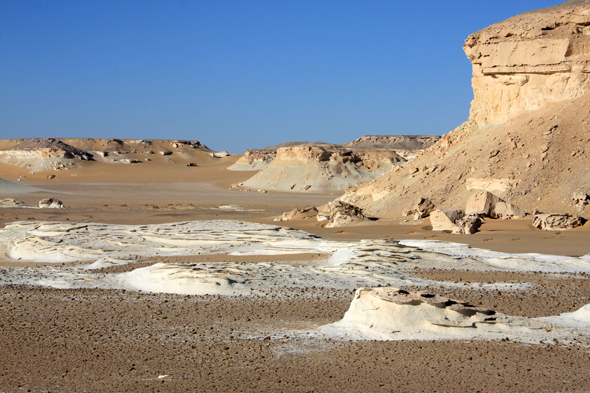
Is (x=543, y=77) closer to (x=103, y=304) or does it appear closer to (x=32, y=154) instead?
(x=103, y=304)

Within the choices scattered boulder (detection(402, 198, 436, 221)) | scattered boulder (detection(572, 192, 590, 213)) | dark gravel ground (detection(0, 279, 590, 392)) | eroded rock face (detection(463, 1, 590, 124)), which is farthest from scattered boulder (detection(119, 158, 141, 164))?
dark gravel ground (detection(0, 279, 590, 392))

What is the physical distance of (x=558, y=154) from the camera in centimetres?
1756

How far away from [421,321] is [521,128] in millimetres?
15182

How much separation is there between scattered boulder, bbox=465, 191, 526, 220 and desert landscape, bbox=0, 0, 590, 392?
0.16ft

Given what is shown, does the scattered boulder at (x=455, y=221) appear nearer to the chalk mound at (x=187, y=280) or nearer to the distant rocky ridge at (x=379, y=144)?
the chalk mound at (x=187, y=280)

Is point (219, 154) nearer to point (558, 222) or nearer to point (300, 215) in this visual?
point (300, 215)

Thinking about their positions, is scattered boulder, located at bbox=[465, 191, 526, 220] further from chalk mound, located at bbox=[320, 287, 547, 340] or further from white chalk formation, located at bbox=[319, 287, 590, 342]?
chalk mound, located at bbox=[320, 287, 547, 340]

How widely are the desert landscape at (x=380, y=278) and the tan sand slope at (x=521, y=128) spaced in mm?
54

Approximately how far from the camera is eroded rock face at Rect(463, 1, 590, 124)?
18.6 metres

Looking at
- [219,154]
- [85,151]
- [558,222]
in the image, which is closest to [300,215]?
[558,222]

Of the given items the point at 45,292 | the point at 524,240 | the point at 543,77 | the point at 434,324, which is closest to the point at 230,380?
the point at 434,324

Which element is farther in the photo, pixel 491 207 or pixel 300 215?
pixel 300 215

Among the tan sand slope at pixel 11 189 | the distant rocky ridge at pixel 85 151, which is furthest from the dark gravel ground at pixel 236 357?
the distant rocky ridge at pixel 85 151

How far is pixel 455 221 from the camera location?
1625 centimetres
